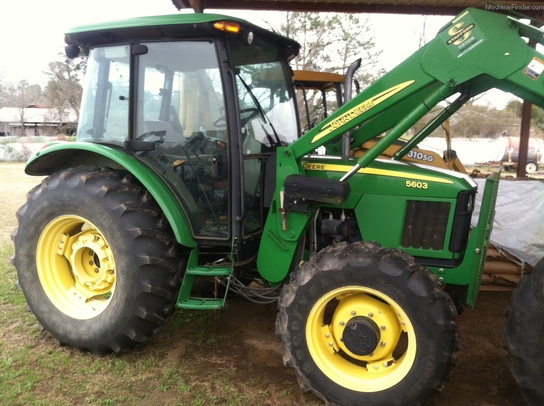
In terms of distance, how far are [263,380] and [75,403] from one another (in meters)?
1.14

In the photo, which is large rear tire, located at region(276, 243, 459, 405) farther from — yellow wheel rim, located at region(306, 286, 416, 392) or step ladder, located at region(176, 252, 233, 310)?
step ladder, located at region(176, 252, 233, 310)

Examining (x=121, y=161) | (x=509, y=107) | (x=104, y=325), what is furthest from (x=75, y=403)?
(x=509, y=107)

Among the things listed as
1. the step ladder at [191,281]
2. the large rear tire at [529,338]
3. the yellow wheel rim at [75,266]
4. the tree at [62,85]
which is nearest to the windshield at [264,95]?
the step ladder at [191,281]

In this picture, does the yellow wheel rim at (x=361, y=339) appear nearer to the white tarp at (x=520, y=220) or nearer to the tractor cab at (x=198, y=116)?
the tractor cab at (x=198, y=116)

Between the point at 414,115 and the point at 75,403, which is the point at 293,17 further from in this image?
the point at 75,403

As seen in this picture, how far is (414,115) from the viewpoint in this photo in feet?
8.92

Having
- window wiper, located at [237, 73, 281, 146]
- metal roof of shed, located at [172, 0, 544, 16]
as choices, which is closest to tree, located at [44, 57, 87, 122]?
metal roof of shed, located at [172, 0, 544, 16]

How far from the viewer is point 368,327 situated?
2721 millimetres

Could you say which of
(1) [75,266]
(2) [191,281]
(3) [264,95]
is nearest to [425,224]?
(3) [264,95]

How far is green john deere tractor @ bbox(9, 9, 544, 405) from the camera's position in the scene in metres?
2.58

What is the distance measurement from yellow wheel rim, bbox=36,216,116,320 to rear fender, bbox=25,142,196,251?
50 centimetres

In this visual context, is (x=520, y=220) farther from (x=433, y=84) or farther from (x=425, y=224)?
(x=433, y=84)

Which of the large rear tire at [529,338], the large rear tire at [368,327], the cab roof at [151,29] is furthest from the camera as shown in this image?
the cab roof at [151,29]

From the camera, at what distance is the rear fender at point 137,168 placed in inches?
121
